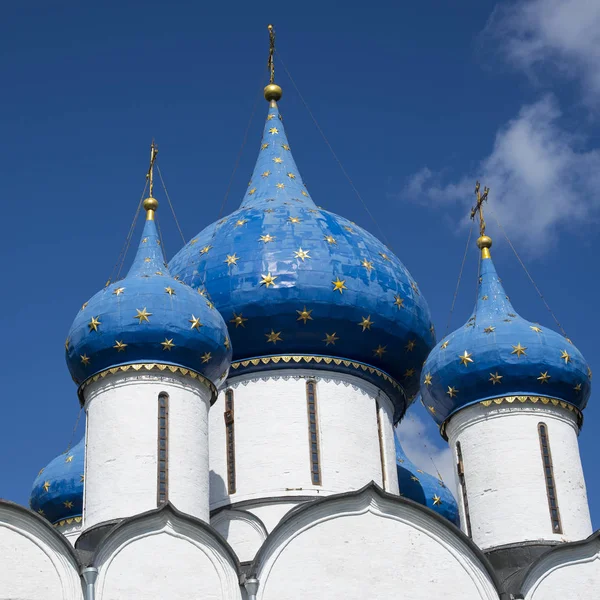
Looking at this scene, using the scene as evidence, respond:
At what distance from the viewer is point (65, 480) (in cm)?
1825

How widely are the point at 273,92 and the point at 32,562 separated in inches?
335

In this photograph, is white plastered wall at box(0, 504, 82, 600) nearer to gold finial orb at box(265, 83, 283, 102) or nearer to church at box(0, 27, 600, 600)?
church at box(0, 27, 600, 600)

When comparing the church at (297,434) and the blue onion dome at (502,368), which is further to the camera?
the blue onion dome at (502,368)

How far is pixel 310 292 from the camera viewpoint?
16016mm

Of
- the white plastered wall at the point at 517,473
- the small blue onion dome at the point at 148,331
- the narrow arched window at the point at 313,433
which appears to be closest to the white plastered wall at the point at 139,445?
the small blue onion dome at the point at 148,331

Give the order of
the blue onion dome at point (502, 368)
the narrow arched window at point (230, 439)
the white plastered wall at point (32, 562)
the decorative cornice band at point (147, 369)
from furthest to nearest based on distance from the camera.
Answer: the narrow arched window at point (230, 439) < the blue onion dome at point (502, 368) < the decorative cornice band at point (147, 369) < the white plastered wall at point (32, 562)

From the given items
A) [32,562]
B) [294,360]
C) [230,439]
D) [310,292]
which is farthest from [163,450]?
[310,292]

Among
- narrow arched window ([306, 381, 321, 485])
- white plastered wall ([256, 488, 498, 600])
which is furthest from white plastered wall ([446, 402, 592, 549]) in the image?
narrow arched window ([306, 381, 321, 485])

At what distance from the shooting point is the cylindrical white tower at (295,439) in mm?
→ 15312

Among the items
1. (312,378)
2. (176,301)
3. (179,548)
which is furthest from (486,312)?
(179,548)

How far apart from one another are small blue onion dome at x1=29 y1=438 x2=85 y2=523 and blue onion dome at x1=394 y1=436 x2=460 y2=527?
3.98 m

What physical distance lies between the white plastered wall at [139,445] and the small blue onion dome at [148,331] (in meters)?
0.21

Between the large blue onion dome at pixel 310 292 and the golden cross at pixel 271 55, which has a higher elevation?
the golden cross at pixel 271 55

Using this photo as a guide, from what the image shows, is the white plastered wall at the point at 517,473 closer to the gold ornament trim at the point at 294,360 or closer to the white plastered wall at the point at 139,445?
the gold ornament trim at the point at 294,360
